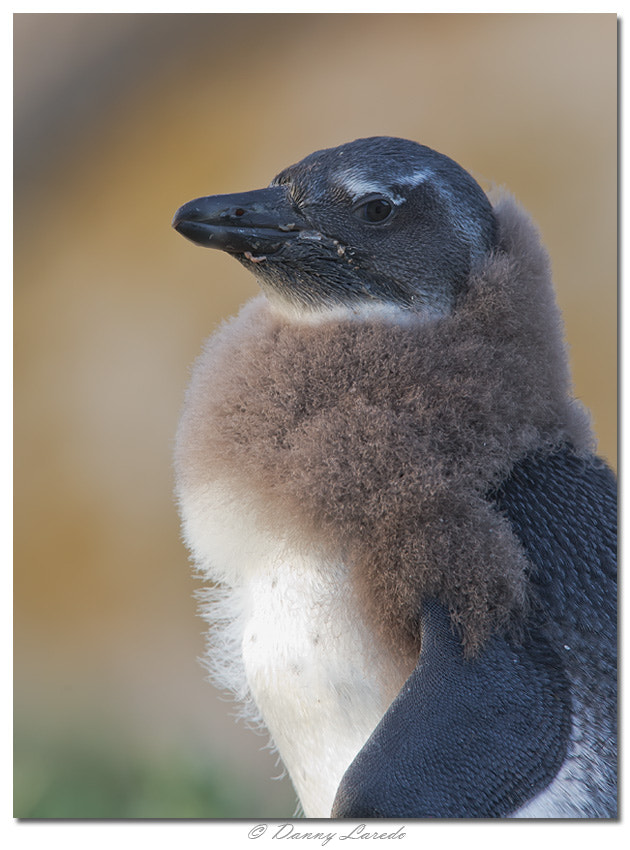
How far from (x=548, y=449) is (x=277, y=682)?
1.35 feet

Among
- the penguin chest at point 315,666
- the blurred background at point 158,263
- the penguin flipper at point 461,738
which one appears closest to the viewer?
the penguin flipper at point 461,738

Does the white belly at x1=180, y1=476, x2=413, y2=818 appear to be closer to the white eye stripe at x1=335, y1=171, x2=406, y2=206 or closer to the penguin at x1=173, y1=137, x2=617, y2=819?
the penguin at x1=173, y1=137, x2=617, y2=819

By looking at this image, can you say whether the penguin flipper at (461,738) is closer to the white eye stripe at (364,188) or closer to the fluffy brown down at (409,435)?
the fluffy brown down at (409,435)

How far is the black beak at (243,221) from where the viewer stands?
3.43 ft

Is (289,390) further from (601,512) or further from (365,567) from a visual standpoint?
(601,512)

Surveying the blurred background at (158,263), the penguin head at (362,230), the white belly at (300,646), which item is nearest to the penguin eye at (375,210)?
the penguin head at (362,230)

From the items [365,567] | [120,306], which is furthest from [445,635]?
[120,306]

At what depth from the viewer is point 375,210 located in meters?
1.06

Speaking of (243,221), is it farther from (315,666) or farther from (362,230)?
(315,666)

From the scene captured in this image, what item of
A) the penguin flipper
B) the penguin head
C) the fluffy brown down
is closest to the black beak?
the penguin head

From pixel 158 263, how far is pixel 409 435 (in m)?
1.67

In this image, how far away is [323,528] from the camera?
3.12 ft

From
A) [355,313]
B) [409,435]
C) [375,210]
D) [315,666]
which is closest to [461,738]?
[315,666]

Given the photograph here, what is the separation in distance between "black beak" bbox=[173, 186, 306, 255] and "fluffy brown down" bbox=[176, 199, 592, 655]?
11 centimetres
